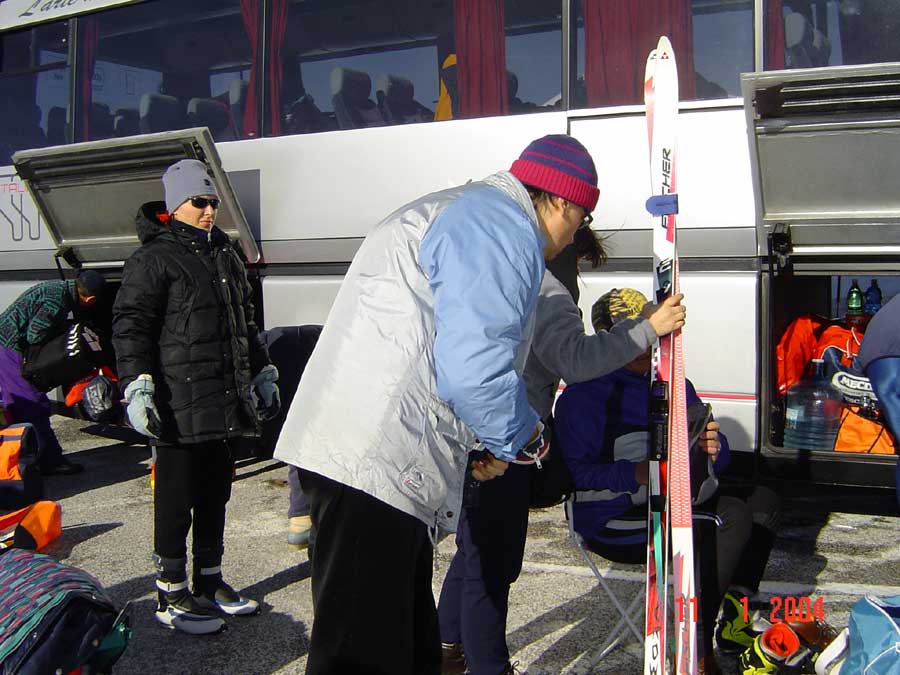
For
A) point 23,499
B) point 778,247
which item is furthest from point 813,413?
point 23,499

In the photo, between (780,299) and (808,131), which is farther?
(780,299)

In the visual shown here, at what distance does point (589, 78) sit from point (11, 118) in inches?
175

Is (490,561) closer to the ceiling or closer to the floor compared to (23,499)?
closer to the ceiling

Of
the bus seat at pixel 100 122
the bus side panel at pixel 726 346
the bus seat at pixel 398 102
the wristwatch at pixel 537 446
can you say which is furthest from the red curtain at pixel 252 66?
the wristwatch at pixel 537 446

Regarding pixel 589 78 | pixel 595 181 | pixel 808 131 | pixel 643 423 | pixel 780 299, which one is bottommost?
pixel 643 423

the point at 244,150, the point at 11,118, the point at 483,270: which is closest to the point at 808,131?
the point at 483,270

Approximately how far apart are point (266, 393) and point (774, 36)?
2.75m

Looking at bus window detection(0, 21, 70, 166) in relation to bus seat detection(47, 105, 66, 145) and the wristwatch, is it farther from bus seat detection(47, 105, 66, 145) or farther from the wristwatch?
the wristwatch

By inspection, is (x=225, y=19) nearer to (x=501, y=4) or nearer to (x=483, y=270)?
(x=501, y=4)

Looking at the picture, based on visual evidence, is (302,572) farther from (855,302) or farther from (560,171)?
(855,302)

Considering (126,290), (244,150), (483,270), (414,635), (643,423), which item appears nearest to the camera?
(483,270)

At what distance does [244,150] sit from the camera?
545 centimetres

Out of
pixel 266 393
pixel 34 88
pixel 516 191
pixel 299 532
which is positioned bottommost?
pixel 299 532

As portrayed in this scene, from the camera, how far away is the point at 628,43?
448 centimetres
